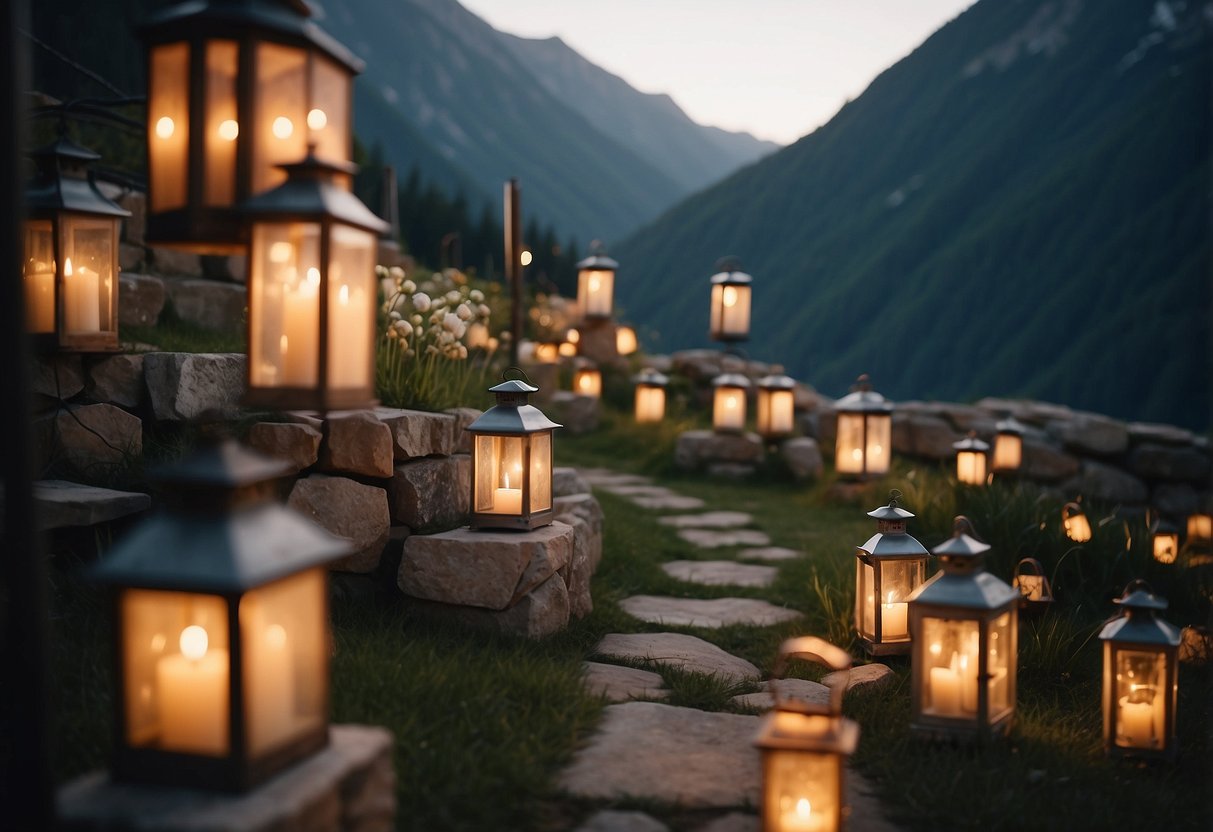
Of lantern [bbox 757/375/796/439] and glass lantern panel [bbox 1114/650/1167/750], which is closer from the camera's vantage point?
glass lantern panel [bbox 1114/650/1167/750]

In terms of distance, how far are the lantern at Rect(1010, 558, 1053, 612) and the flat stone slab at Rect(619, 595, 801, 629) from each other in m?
1.18

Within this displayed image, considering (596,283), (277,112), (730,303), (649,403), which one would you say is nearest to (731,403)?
(730,303)

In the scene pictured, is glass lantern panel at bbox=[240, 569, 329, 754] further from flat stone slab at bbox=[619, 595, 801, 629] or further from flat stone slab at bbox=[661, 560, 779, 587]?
flat stone slab at bbox=[661, 560, 779, 587]

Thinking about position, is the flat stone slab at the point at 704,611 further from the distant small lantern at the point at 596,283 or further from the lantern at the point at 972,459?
the distant small lantern at the point at 596,283

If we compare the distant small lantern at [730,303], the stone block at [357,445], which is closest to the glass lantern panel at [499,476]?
the stone block at [357,445]

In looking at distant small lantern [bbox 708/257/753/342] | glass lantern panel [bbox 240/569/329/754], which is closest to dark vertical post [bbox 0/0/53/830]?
glass lantern panel [bbox 240/569/329/754]

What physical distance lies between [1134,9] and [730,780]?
67.4 meters

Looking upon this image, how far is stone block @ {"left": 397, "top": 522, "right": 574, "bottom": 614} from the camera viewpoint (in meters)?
4.09

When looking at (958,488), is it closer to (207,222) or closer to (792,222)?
(207,222)

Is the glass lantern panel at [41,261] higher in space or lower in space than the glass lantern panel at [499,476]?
higher

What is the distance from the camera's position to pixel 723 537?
759 cm

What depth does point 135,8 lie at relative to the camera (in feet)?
52.0

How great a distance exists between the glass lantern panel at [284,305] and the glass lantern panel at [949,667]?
2355 millimetres

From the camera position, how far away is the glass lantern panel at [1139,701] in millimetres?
3402
